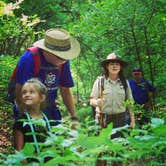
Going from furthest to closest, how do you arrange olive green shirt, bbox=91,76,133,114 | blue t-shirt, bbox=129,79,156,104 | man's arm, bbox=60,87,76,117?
blue t-shirt, bbox=129,79,156,104, olive green shirt, bbox=91,76,133,114, man's arm, bbox=60,87,76,117

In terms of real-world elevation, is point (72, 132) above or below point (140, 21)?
below

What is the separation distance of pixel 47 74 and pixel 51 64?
10 centimetres

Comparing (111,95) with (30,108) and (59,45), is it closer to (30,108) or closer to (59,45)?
(59,45)

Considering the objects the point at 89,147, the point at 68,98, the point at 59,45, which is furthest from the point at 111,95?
the point at 89,147

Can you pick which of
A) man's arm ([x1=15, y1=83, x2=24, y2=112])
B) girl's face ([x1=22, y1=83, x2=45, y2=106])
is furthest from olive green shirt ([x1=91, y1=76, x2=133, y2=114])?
girl's face ([x1=22, y1=83, x2=45, y2=106])

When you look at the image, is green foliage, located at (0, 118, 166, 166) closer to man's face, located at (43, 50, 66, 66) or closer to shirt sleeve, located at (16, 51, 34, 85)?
shirt sleeve, located at (16, 51, 34, 85)

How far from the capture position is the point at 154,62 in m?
7.26

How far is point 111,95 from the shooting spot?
5969 millimetres

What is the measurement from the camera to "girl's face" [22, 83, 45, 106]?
353cm

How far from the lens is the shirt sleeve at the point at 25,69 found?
12.2 feet

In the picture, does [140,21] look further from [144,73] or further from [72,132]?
[72,132]

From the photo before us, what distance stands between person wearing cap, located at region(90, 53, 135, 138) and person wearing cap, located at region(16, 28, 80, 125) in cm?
176

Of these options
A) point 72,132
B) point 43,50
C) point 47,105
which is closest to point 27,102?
point 47,105

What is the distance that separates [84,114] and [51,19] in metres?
3.67
